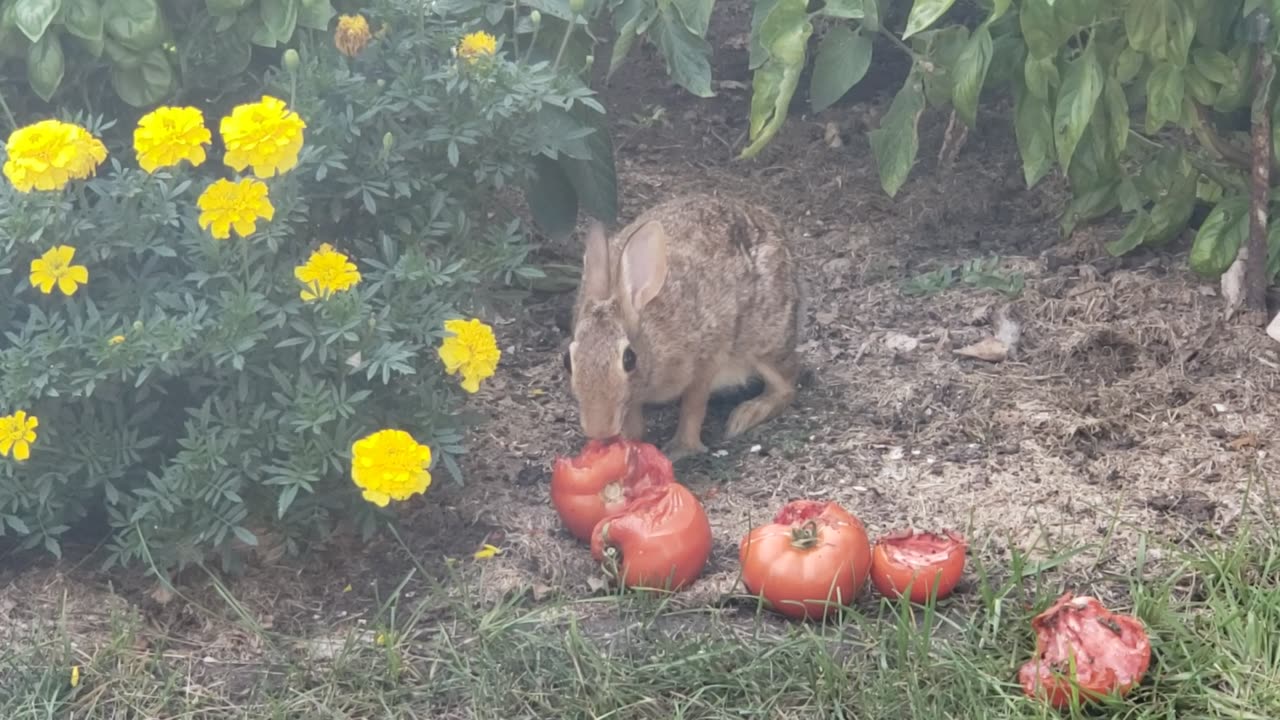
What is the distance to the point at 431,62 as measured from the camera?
13.8ft

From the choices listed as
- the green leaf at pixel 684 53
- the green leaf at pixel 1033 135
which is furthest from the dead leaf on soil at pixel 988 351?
the green leaf at pixel 684 53

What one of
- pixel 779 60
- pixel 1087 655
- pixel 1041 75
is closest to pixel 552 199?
pixel 779 60

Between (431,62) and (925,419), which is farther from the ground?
(431,62)

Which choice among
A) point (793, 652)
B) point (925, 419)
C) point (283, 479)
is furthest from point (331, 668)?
point (925, 419)

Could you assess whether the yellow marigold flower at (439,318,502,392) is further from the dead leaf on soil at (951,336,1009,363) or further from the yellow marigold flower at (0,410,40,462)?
the dead leaf on soil at (951,336,1009,363)

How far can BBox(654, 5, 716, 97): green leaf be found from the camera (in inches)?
198

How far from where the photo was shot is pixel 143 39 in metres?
3.89

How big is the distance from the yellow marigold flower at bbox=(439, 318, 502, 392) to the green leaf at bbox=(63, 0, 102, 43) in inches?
47.0

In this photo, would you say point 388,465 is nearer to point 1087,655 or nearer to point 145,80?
point 145,80

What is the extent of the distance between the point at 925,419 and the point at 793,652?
1.34m

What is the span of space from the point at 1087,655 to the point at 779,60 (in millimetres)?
2336

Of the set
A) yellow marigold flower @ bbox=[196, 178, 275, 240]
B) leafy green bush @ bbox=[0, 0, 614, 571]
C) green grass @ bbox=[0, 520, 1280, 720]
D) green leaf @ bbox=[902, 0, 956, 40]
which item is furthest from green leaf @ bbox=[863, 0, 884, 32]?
yellow marigold flower @ bbox=[196, 178, 275, 240]

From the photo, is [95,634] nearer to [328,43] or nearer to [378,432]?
[378,432]

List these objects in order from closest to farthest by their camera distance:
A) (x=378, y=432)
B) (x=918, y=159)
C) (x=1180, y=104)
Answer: (x=378, y=432) < (x=1180, y=104) < (x=918, y=159)
